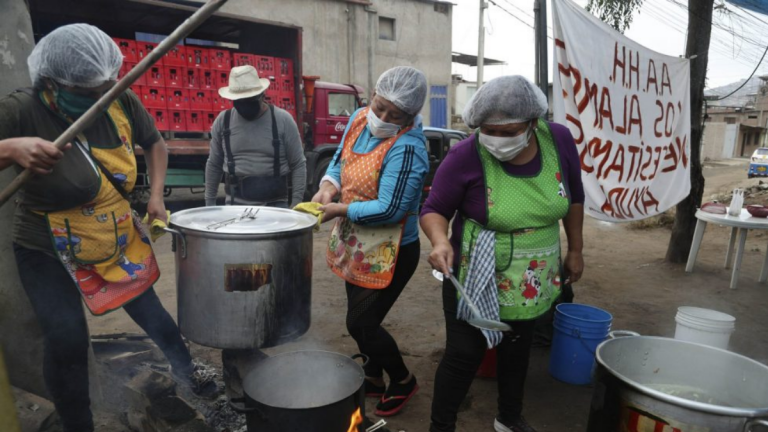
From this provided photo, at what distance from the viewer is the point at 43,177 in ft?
5.89

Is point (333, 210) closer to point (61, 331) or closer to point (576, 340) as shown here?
point (61, 331)

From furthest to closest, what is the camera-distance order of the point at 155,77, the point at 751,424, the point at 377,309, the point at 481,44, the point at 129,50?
the point at 481,44, the point at 155,77, the point at 129,50, the point at 377,309, the point at 751,424

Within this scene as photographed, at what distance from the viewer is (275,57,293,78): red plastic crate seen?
8.29 meters

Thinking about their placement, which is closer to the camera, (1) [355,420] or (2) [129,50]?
(1) [355,420]

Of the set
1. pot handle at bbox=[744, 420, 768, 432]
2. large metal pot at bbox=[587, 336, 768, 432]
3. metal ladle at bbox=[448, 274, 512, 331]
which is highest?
metal ladle at bbox=[448, 274, 512, 331]

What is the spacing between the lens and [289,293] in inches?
78.1

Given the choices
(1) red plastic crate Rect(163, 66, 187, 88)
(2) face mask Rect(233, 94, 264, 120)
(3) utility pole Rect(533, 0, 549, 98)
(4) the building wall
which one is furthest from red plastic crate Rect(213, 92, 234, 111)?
(4) the building wall

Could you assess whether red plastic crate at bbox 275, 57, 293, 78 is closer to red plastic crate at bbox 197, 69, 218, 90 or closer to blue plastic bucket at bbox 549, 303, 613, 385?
red plastic crate at bbox 197, 69, 218, 90

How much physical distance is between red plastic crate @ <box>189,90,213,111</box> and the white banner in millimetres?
6028

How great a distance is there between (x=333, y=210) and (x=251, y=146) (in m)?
1.36

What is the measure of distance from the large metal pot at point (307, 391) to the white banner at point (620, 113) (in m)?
2.34

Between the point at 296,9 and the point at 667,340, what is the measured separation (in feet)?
50.3

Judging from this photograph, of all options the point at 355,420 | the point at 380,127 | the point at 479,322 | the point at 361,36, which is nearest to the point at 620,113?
the point at 380,127

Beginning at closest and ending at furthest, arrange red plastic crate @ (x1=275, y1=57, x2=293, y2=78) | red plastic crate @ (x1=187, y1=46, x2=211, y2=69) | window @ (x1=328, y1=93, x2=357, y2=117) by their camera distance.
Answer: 1. red plastic crate @ (x1=187, y1=46, x2=211, y2=69)
2. red plastic crate @ (x1=275, y1=57, x2=293, y2=78)
3. window @ (x1=328, y1=93, x2=357, y2=117)
